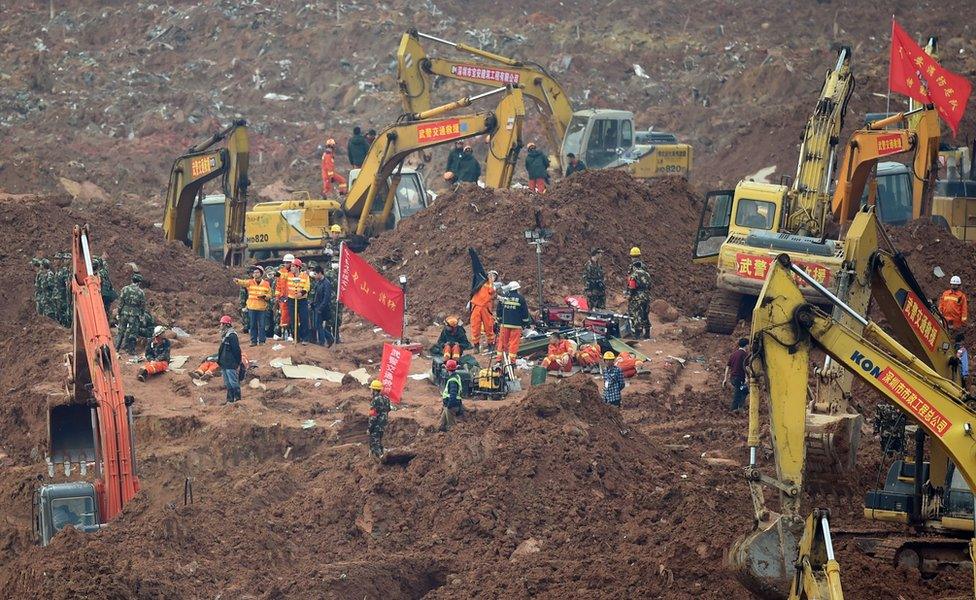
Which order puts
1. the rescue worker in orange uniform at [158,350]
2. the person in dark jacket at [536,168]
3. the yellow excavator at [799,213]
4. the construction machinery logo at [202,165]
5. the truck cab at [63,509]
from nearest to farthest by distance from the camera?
the truck cab at [63,509], the rescue worker in orange uniform at [158,350], the yellow excavator at [799,213], the construction machinery logo at [202,165], the person in dark jacket at [536,168]

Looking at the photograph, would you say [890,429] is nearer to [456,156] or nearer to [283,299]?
[283,299]

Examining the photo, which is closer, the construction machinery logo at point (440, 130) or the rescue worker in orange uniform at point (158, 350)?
the rescue worker in orange uniform at point (158, 350)

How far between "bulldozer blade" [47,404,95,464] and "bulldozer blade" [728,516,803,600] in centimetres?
889

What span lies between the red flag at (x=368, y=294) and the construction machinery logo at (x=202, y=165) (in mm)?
7344

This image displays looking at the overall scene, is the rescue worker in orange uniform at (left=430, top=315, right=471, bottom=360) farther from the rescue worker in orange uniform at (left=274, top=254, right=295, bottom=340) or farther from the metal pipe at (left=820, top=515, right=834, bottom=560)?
the metal pipe at (left=820, top=515, right=834, bottom=560)

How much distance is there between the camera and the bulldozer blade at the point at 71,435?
18.8 m

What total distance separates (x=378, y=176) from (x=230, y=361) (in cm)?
1009

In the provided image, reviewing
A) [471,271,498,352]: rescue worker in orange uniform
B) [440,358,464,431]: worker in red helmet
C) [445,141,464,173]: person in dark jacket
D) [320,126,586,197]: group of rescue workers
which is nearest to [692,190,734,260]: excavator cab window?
[471,271,498,352]: rescue worker in orange uniform

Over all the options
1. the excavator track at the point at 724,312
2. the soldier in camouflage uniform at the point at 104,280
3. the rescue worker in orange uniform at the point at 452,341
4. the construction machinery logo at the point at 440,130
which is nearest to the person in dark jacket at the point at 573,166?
the construction machinery logo at the point at 440,130

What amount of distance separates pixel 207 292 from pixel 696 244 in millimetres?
9578

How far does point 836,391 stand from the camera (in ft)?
57.8

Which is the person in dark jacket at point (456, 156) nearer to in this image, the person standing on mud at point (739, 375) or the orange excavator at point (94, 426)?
the person standing on mud at point (739, 375)

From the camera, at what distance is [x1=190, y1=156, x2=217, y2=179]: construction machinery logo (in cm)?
3070

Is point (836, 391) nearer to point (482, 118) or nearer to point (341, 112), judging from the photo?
point (482, 118)
